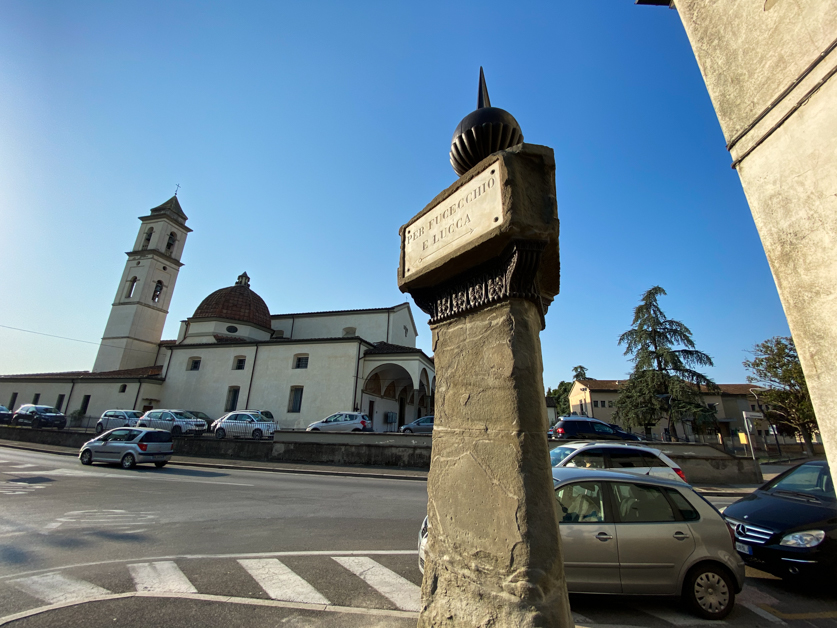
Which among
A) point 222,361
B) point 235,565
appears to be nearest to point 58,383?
point 222,361

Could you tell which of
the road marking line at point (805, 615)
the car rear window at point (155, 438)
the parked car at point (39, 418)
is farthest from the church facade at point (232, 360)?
the road marking line at point (805, 615)

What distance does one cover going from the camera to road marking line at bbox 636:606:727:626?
3.42 m

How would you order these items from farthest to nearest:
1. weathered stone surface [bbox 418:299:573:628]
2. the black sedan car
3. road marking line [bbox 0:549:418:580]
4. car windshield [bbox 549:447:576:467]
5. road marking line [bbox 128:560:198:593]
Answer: car windshield [bbox 549:447:576:467]
road marking line [bbox 0:549:418:580]
the black sedan car
road marking line [bbox 128:560:198:593]
weathered stone surface [bbox 418:299:573:628]

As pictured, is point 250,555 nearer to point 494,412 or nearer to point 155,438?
point 494,412

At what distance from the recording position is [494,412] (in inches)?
76.7

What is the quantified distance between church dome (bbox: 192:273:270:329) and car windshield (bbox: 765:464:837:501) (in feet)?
109

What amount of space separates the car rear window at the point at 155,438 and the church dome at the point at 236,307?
18.0 meters

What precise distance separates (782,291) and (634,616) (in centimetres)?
322

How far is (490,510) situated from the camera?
1.84 meters

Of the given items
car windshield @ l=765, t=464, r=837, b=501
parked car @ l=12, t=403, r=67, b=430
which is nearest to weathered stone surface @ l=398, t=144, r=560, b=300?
car windshield @ l=765, t=464, r=837, b=501

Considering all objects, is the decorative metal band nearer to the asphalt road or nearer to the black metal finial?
the black metal finial

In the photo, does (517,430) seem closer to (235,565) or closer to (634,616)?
(634,616)

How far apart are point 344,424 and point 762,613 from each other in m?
18.7

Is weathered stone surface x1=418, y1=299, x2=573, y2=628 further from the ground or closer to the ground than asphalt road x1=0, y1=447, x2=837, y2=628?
further from the ground
